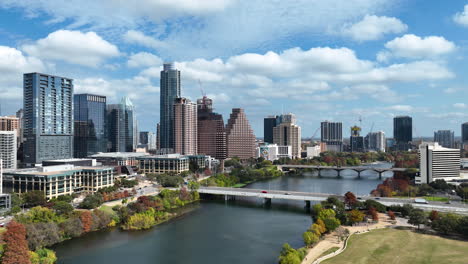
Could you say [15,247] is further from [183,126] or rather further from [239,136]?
[239,136]

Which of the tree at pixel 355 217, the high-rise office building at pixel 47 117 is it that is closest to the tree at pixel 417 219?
the tree at pixel 355 217

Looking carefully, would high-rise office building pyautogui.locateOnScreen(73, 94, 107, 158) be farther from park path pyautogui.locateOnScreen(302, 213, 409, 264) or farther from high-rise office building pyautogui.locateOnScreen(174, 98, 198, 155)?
park path pyautogui.locateOnScreen(302, 213, 409, 264)

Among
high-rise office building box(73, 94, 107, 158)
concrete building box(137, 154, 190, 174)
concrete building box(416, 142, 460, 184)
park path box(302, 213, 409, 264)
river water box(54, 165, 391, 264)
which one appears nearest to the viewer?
park path box(302, 213, 409, 264)

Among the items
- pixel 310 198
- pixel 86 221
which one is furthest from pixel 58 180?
pixel 310 198

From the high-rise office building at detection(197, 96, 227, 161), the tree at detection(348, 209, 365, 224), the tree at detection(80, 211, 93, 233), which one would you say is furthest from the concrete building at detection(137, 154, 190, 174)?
the tree at detection(348, 209, 365, 224)

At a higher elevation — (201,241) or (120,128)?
(120,128)

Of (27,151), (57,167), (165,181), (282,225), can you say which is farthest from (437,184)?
(27,151)
